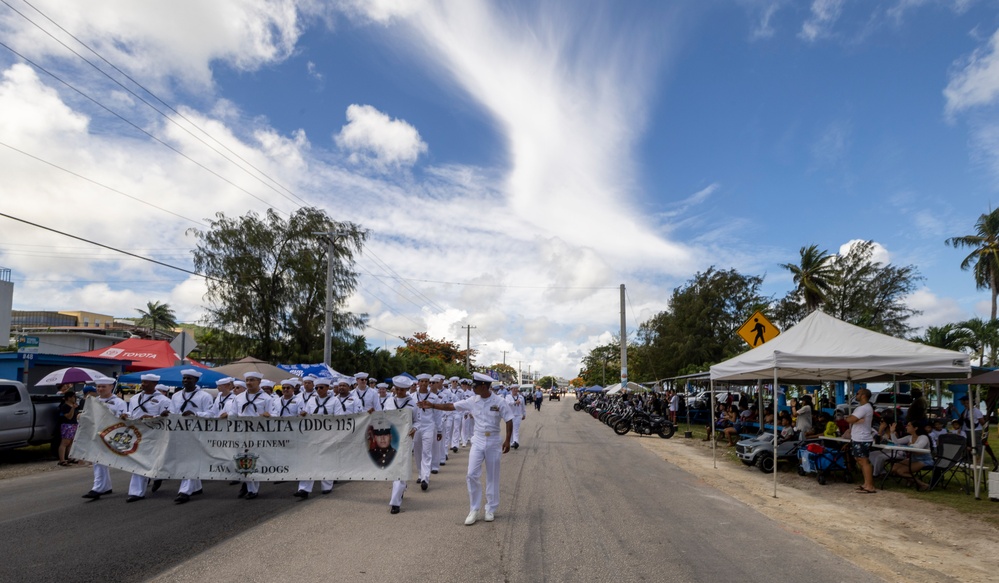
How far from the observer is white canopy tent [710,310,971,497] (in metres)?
11.6

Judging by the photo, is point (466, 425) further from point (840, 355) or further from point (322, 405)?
→ point (840, 355)

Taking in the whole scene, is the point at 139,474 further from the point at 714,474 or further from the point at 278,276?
the point at 278,276

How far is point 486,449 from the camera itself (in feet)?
27.0

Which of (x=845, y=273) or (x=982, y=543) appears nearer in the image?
(x=982, y=543)

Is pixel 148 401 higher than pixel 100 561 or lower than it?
higher

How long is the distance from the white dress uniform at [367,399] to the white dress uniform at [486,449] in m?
2.60

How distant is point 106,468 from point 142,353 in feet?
60.5

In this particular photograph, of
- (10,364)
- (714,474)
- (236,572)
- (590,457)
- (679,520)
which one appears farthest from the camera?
(10,364)

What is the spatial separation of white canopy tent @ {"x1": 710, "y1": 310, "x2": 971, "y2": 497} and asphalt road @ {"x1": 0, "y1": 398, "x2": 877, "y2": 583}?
3.28m

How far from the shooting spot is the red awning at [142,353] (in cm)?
2525

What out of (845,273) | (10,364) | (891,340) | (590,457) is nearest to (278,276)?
(10,364)

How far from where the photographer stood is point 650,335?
58250 millimetres

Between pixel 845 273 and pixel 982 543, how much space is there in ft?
169

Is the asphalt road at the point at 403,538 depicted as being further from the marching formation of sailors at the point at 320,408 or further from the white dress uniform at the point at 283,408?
the white dress uniform at the point at 283,408
